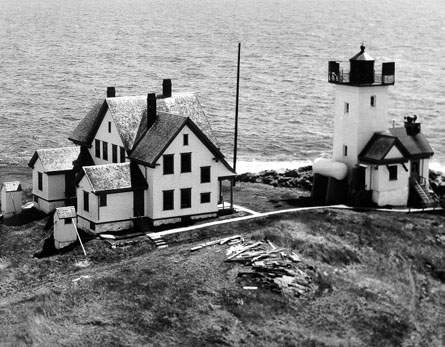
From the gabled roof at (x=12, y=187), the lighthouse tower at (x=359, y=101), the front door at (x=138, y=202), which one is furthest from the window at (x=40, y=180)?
the lighthouse tower at (x=359, y=101)

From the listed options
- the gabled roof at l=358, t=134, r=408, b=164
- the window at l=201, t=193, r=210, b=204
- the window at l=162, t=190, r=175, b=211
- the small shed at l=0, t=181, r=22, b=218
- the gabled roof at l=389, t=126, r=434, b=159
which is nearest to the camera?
the window at l=162, t=190, r=175, b=211

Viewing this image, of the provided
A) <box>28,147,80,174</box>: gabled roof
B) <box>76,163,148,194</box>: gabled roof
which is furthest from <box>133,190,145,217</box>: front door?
<box>28,147,80,174</box>: gabled roof

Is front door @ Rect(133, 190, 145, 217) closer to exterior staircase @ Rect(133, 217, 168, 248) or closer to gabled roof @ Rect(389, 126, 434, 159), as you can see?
exterior staircase @ Rect(133, 217, 168, 248)

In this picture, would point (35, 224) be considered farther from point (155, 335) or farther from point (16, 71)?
point (16, 71)

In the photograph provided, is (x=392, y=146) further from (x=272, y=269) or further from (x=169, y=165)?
(x=272, y=269)

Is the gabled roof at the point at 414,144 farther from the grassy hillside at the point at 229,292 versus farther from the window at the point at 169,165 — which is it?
the window at the point at 169,165

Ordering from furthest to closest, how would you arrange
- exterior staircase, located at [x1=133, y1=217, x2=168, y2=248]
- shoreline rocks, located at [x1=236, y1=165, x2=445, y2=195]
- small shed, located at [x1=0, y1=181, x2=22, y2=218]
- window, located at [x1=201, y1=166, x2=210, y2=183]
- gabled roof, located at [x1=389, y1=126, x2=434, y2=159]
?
shoreline rocks, located at [x1=236, y1=165, x2=445, y2=195], gabled roof, located at [x1=389, y1=126, x2=434, y2=159], small shed, located at [x1=0, y1=181, x2=22, y2=218], window, located at [x1=201, y1=166, x2=210, y2=183], exterior staircase, located at [x1=133, y1=217, x2=168, y2=248]
